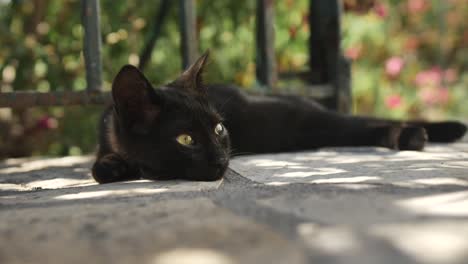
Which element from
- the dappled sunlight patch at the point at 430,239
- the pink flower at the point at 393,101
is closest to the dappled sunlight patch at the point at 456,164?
the dappled sunlight patch at the point at 430,239

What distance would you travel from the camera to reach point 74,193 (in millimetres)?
1445

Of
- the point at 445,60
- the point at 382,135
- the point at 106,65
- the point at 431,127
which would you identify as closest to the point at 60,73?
the point at 106,65

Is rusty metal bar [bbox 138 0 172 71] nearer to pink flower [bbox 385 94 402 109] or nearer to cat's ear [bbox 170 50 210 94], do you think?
cat's ear [bbox 170 50 210 94]

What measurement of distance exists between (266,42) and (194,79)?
96cm

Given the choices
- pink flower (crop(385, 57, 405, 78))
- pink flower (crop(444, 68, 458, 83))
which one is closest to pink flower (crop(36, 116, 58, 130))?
pink flower (crop(385, 57, 405, 78))

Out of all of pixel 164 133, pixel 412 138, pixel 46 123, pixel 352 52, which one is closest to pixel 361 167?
pixel 412 138

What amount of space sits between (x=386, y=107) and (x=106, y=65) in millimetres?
2959

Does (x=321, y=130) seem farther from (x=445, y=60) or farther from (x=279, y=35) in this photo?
(x=445, y=60)

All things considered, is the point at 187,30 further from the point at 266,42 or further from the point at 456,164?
the point at 456,164

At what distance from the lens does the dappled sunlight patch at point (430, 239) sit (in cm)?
75

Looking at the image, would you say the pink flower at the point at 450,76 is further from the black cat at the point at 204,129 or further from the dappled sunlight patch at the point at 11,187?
the dappled sunlight patch at the point at 11,187

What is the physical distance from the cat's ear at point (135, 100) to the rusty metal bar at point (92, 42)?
54 centimetres

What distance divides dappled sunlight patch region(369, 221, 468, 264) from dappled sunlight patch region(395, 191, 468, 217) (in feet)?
0.27

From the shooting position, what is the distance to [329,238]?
856 millimetres
